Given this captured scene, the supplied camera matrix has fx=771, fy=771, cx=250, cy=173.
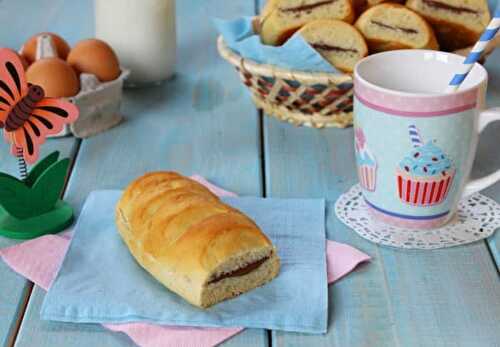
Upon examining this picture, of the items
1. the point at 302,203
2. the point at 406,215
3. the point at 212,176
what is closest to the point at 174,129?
the point at 212,176

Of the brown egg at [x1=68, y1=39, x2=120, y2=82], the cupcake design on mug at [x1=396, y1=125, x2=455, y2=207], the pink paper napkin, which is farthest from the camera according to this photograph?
the brown egg at [x1=68, y1=39, x2=120, y2=82]

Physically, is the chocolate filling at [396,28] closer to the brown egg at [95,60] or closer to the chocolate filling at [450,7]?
the chocolate filling at [450,7]

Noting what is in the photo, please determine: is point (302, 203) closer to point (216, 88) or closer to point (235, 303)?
point (235, 303)

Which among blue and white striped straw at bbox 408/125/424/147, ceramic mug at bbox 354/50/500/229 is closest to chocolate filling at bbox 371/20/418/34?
ceramic mug at bbox 354/50/500/229

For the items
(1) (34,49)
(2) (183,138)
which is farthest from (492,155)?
(1) (34,49)

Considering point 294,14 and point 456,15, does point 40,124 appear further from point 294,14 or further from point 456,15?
point 456,15

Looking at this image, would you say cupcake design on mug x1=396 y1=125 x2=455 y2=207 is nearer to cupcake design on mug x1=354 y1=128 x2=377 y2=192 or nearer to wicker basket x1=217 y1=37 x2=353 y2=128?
cupcake design on mug x1=354 y1=128 x2=377 y2=192
